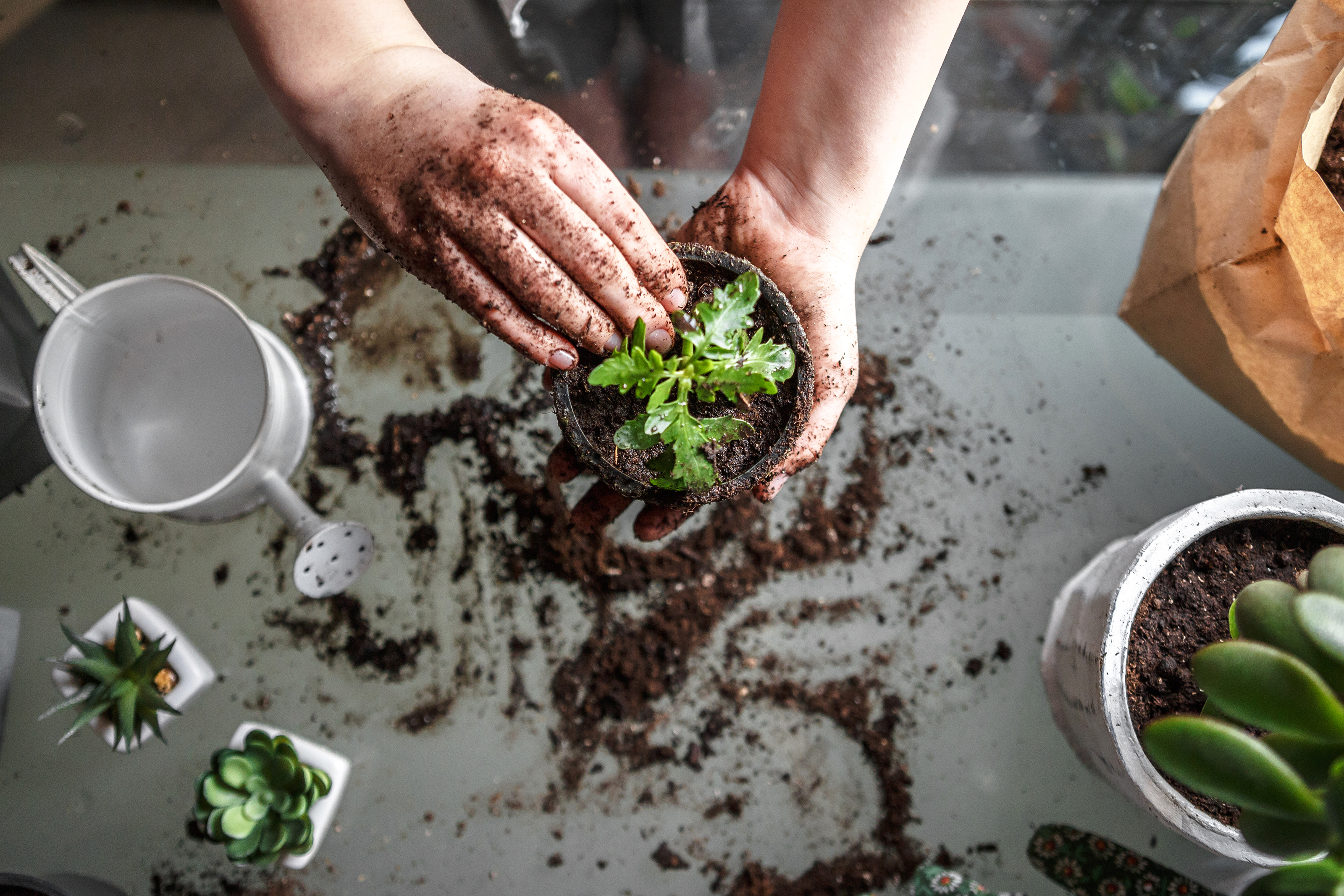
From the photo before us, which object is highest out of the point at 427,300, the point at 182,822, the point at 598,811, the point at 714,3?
the point at 714,3

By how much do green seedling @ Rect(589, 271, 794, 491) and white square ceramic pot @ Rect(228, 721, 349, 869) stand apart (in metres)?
1.06

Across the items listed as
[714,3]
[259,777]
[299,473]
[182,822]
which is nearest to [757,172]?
[714,3]

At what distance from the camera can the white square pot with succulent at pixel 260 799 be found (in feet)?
4.17

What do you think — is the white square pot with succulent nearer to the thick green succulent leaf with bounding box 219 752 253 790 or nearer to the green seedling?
the thick green succulent leaf with bounding box 219 752 253 790

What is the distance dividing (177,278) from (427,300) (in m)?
0.51

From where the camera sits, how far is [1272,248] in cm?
115

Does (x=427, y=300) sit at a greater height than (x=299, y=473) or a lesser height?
greater

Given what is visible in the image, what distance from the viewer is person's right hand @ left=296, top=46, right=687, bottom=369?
96cm

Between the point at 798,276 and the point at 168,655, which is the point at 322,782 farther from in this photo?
the point at 798,276

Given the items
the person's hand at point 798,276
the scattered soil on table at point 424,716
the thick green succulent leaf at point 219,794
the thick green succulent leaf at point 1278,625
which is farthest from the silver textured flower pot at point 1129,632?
the thick green succulent leaf at point 219,794

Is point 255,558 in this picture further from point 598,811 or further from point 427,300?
point 598,811

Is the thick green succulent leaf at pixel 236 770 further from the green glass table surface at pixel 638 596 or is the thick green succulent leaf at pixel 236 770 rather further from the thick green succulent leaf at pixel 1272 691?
the thick green succulent leaf at pixel 1272 691

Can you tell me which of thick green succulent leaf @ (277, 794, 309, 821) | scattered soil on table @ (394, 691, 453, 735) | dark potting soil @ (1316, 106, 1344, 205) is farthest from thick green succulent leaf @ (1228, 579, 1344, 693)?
thick green succulent leaf @ (277, 794, 309, 821)

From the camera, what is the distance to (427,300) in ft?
5.46
